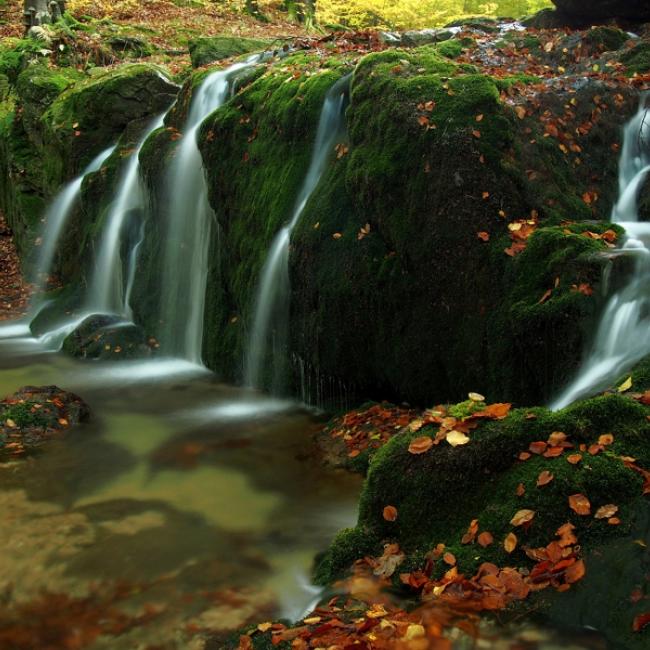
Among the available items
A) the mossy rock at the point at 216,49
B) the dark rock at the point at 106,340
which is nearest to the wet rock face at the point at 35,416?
the dark rock at the point at 106,340

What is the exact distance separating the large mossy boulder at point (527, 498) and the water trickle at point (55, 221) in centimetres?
1010

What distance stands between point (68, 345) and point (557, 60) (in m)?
7.89

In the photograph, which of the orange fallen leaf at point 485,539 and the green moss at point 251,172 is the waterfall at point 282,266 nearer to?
the green moss at point 251,172

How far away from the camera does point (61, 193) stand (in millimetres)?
13164

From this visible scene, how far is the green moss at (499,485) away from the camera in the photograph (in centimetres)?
334

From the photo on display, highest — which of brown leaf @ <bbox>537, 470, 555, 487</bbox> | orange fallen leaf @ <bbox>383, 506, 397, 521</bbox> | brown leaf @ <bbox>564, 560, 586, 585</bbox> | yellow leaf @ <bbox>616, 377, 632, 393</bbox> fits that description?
yellow leaf @ <bbox>616, 377, 632, 393</bbox>

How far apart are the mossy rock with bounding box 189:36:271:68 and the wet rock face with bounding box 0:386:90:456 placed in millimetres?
8641

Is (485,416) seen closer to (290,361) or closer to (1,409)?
(290,361)

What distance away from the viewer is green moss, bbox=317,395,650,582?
11.0 ft

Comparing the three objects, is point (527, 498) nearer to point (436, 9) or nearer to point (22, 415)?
point (22, 415)

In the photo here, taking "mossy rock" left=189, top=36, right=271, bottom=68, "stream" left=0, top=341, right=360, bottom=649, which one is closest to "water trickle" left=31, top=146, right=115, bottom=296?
"mossy rock" left=189, top=36, right=271, bottom=68

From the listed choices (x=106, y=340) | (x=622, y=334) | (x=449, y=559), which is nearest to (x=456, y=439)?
(x=449, y=559)

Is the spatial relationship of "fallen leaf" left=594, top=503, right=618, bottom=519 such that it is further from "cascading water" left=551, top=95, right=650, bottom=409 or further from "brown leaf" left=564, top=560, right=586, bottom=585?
"cascading water" left=551, top=95, right=650, bottom=409

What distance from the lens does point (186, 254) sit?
33.0 feet
